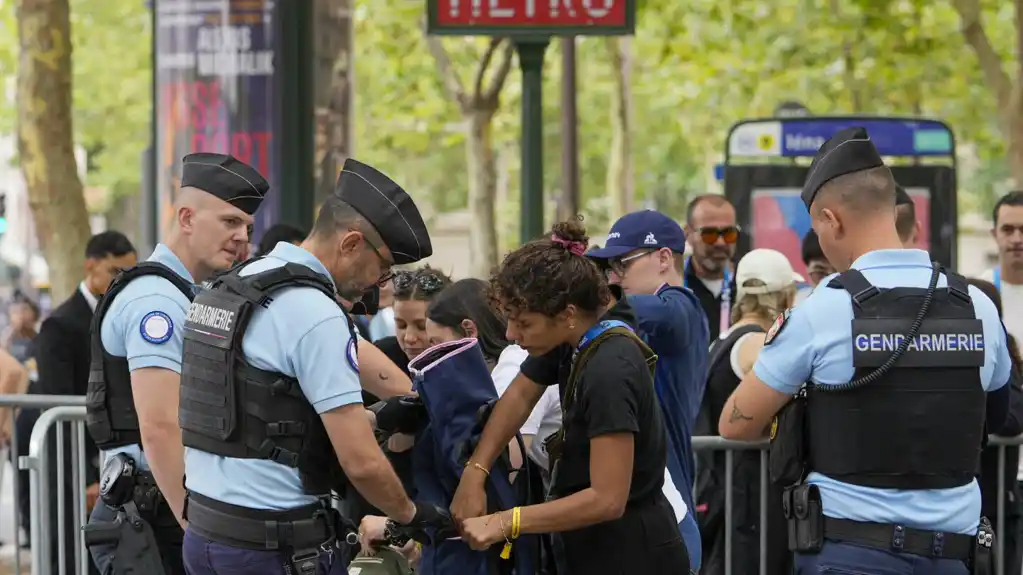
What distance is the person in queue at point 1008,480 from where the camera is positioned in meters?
5.93

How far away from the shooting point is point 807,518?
4363mm

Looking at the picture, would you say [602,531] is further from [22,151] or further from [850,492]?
[22,151]

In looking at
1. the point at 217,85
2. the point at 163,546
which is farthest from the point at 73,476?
the point at 217,85

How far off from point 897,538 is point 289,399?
66.5 inches

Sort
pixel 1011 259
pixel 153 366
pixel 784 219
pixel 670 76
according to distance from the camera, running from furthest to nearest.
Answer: pixel 670 76
pixel 784 219
pixel 1011 259
pixel 153 366

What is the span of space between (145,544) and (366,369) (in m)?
1.01

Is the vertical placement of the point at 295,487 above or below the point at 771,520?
above

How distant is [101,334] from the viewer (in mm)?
4832

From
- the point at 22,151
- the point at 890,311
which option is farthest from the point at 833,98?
the point at 890,311

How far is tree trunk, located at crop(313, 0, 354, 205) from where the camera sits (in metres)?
12.6

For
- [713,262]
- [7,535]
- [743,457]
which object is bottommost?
[7,535]

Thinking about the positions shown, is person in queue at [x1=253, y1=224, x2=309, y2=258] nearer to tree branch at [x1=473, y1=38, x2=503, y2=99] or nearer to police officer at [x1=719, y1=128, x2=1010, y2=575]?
police officer at [x1=719, y1=128, x2=1010, y2=575]

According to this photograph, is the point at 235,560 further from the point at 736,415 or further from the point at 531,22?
the point at 531,22

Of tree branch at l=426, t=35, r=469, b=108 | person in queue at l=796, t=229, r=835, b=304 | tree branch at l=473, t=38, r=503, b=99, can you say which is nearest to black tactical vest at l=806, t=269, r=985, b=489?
person in queue at l=796, t=229, r=835, b=304
